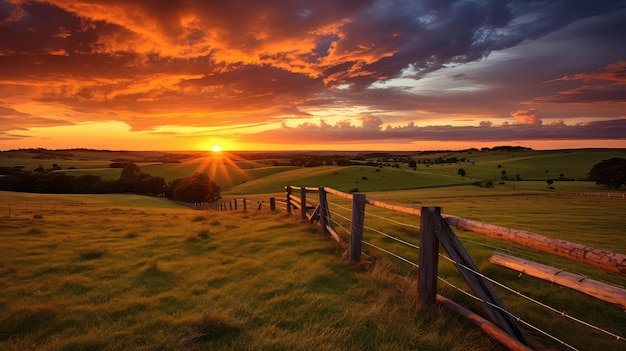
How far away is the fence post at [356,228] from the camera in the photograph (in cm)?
899

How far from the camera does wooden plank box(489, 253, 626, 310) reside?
131 inches

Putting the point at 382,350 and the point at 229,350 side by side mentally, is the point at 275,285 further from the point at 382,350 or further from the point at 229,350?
the point at 382,350

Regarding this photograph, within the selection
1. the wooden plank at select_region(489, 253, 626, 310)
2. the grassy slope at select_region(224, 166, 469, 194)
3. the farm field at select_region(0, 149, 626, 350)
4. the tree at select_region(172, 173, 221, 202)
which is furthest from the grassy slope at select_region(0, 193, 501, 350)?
the grassy slope at select_region(224, 166, 469, 194)

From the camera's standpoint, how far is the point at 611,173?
72.2 meters

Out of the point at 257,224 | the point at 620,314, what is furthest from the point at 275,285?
the point at 257,224

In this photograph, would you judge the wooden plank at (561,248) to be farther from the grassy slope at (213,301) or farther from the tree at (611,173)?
the tree at (611,173)

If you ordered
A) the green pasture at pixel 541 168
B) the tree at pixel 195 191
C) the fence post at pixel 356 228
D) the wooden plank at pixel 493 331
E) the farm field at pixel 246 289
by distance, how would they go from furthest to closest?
the green pasture at pixel 541 168 < the tree at pixel 195 191 < the fence post at pixel 356 228 < the farm field at pixel 246 289 < the wooden plank at pixel 493 331

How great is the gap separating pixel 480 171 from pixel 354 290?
430 ft

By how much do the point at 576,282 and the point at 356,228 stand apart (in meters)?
5.49

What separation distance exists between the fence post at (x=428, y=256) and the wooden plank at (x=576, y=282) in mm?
1127

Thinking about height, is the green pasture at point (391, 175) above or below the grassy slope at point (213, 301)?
below

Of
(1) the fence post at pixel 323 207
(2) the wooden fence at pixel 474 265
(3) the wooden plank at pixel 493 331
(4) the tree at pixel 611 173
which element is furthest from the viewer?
(4) the tree at pixel 611 173

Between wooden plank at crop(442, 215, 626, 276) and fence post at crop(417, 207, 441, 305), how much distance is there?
1.94 ft

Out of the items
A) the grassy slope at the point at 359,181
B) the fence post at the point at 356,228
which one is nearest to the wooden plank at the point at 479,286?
the fence post at the point at 356,228
